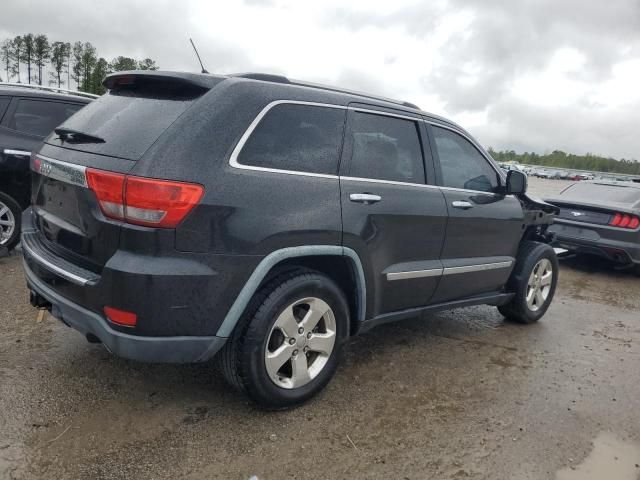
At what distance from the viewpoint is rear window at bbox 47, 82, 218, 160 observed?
2734 mm

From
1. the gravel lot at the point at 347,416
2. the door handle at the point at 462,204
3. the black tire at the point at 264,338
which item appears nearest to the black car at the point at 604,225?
the gravel lot at the point at 347,416

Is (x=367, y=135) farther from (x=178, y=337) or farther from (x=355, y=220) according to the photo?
(x=178, y=337)

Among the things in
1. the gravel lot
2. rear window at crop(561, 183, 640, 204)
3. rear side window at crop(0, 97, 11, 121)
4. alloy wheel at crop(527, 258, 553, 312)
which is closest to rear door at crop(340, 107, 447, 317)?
the gravel lot

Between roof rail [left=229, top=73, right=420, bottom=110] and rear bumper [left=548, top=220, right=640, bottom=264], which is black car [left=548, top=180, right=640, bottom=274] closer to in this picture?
rear bumper [left=548, top=220, right=640, bottom=264]

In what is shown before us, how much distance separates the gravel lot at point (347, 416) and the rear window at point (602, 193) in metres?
4.13

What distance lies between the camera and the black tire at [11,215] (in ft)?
18.7

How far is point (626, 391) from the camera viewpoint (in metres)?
3.82

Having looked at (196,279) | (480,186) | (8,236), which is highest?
(480,186)

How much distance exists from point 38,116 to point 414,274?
4699 mm

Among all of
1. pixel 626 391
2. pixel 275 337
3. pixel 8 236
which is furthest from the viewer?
pixel 8 236

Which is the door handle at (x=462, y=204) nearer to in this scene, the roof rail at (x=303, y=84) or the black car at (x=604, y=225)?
the roof rail at (x=303, y=84)

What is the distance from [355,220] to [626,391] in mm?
2324

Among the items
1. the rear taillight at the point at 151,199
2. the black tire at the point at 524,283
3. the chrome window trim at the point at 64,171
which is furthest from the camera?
the black tire at the point at 524,283

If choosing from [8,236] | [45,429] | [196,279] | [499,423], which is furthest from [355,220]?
[8,236]
